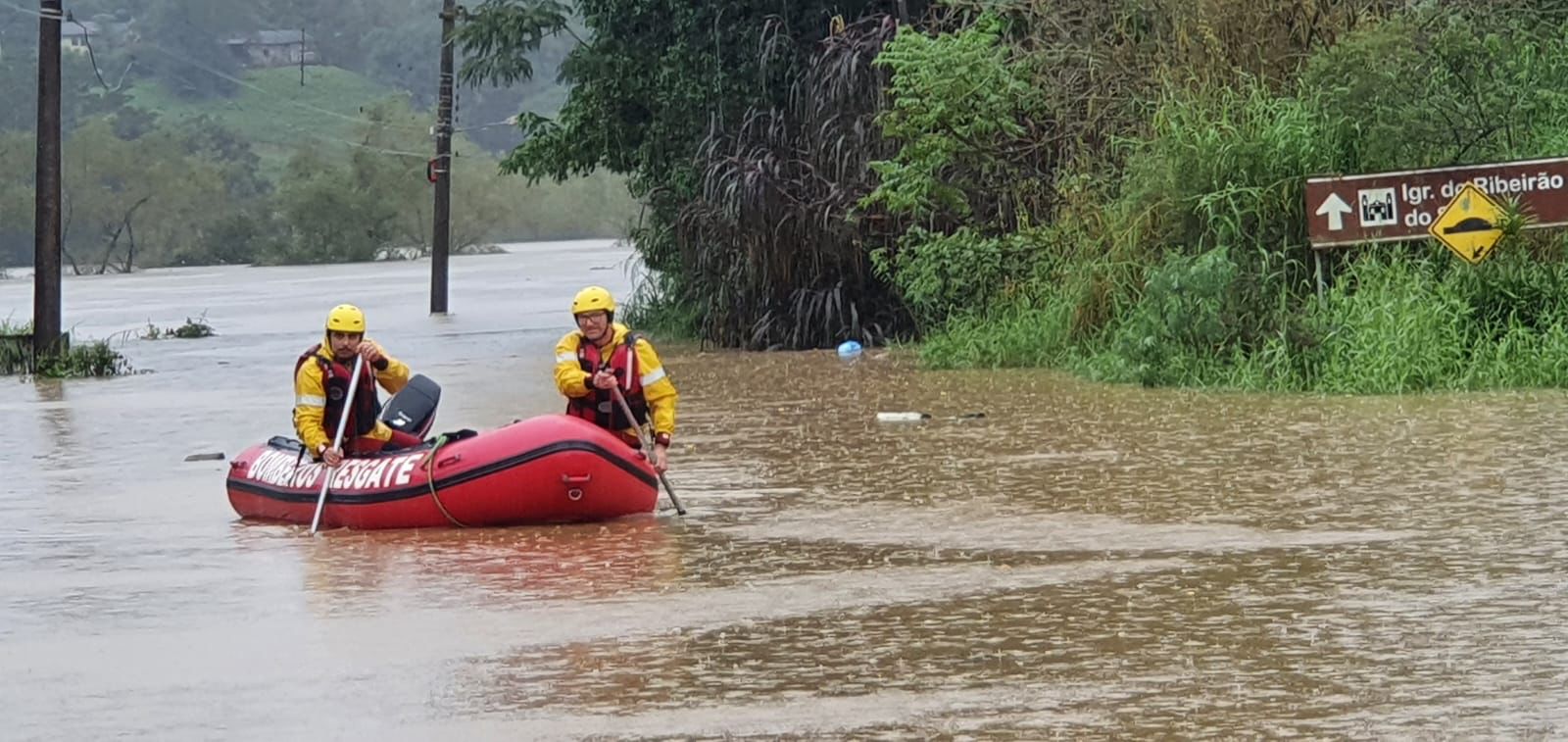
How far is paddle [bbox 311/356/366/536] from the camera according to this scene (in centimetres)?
1350

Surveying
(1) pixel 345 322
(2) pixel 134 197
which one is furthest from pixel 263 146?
(1) pixel 345 322

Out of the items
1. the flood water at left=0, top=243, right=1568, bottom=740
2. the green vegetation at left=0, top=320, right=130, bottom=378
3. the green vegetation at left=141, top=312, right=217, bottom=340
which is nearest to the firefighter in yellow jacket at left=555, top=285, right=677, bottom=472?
the flood water at left=0, top=243, right=1568, bottom=740

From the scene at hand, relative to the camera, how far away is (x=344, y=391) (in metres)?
14.1

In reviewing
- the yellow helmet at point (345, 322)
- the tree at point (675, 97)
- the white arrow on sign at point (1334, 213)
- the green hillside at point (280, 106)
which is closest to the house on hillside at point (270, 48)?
the green hillside at point (280, 106)

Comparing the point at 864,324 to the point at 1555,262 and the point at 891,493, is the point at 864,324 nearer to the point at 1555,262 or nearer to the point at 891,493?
the point at 1555,262

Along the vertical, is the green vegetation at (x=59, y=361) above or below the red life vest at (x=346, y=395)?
below

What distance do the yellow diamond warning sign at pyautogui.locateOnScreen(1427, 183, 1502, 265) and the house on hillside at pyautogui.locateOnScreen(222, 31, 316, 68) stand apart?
101 metres

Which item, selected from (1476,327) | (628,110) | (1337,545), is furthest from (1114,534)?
(628,110)

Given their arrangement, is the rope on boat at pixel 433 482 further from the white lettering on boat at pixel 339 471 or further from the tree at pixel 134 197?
the tree at pixel 134 197

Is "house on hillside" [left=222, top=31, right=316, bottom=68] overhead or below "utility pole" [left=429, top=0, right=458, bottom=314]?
overhead

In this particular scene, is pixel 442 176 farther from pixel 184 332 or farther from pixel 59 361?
pixel 59 361

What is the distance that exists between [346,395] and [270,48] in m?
107

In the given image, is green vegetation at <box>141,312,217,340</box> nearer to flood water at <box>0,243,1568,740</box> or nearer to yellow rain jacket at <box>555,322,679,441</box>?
flood water at <box>0,243,1568,740</box>

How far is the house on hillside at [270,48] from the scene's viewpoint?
4606 inches
